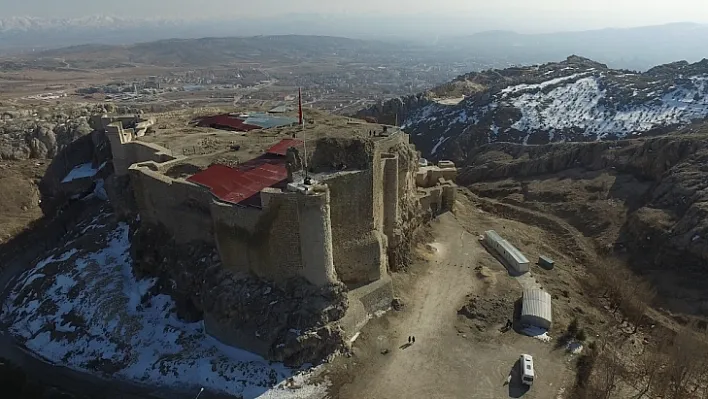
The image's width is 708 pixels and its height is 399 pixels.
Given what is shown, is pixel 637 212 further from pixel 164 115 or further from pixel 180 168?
pixel 164 115

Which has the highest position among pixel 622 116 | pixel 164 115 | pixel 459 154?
pixel 164 115

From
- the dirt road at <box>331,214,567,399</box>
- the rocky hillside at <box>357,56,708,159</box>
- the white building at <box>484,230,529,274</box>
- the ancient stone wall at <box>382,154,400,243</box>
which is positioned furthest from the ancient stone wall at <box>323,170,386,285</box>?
the rocky hillside at <box>357,56,708,159</box>

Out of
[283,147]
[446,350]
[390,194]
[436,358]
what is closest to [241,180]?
[283,147]

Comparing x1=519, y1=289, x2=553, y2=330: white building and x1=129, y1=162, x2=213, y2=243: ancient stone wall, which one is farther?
x1=129, y1=162, x2=213, y2=243: ancient stone wall

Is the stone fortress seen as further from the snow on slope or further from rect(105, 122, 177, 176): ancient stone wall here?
rect(105, 122, 177, 176): ancient stone wall

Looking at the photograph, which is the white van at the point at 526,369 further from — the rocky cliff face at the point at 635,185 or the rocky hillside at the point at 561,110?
the rocky hillside at the point at 561,110

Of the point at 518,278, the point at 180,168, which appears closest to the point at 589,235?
the point at 518,278
